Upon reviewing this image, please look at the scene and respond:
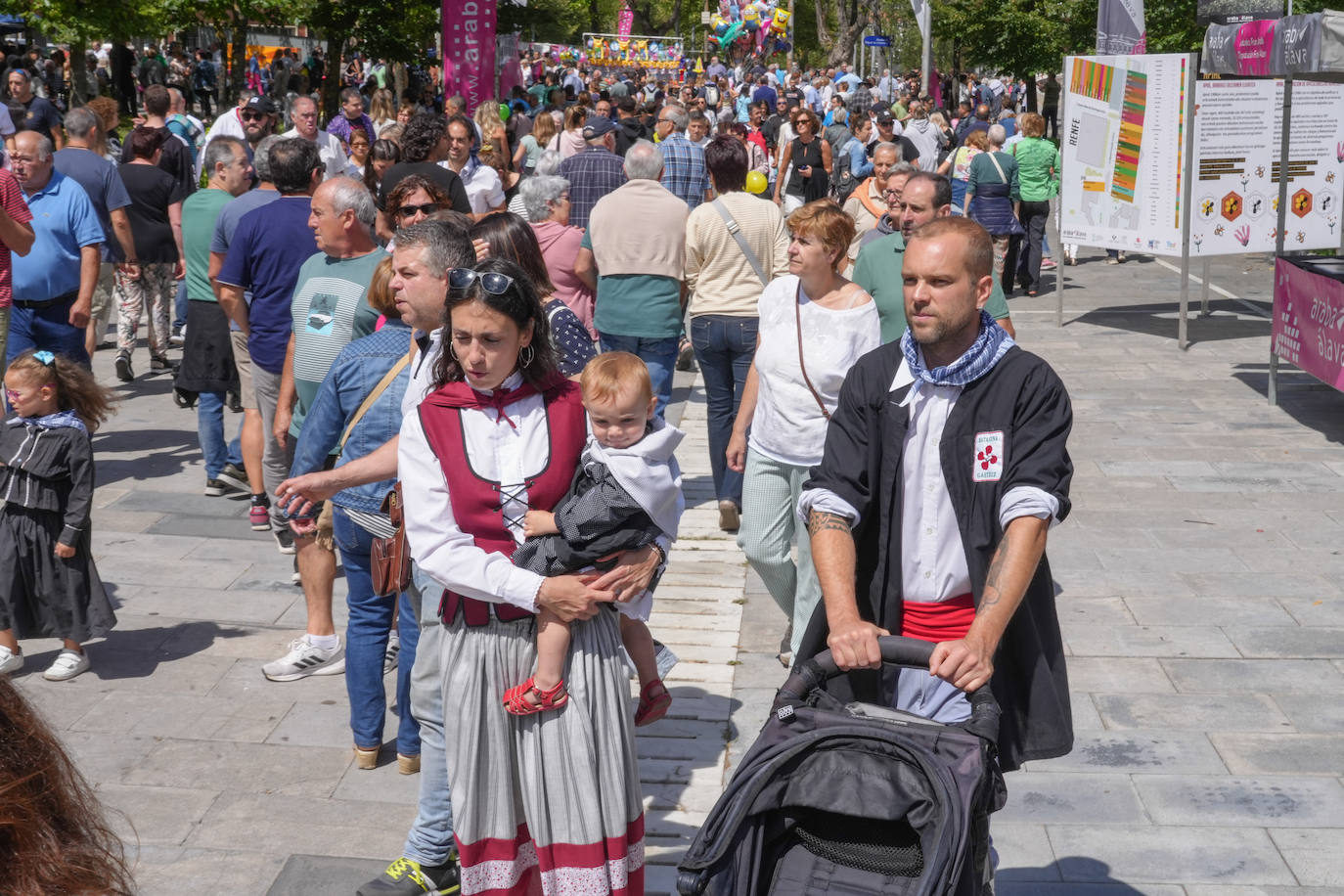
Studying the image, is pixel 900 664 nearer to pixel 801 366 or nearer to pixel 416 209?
pixel 801 366

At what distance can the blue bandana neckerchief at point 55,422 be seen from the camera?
238 inches

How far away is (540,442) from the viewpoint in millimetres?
3654

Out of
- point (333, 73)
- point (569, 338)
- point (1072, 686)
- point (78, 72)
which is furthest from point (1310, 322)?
point (333, 73)

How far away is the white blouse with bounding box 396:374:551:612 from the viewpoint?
140 inches

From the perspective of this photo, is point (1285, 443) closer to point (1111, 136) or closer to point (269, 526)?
point (1111, 136)

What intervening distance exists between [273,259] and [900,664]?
16.7ft

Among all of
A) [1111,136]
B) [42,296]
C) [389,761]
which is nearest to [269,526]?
[42,296]

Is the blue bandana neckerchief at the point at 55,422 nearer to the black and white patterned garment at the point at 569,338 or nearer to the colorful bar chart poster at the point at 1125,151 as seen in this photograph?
the black and white patterned garment at the point at 569,338

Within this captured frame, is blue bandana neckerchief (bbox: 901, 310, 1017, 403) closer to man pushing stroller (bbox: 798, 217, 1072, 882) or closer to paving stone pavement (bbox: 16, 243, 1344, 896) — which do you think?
man pushing stroller (bbox: 798, 217, 1072, 882)

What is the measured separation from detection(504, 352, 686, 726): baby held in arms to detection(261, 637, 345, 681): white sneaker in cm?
268

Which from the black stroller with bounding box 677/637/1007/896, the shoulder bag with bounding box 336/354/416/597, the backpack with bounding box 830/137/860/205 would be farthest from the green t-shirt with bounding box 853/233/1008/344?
the backpack with bounding box 830/137/860/205

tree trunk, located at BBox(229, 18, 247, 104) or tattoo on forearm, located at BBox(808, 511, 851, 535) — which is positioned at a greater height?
tree trunk, located at BBox(229, 18, 247, 104)

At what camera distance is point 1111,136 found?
13.6m

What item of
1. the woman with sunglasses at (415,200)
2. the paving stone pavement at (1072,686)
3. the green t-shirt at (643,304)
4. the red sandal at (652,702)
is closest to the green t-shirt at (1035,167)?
the paving stone pavement at (1072,686)
